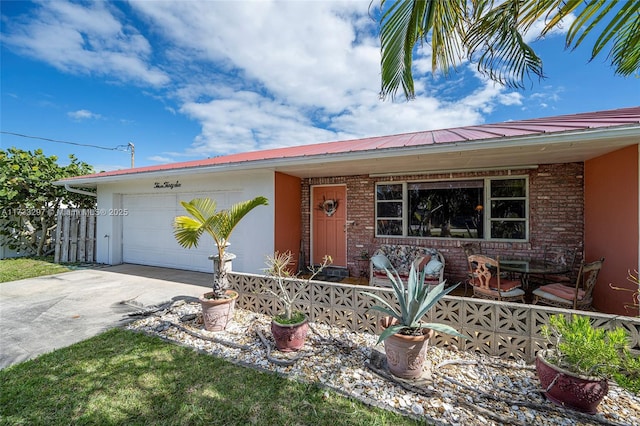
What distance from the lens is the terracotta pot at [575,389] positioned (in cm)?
207

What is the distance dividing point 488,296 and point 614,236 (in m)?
2.06

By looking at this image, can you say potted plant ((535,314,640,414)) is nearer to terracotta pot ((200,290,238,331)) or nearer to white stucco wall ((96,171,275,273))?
terracotta pot ((200,290,238,331))

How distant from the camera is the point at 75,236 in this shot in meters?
8.52

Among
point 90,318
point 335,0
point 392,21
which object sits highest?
point 335,0

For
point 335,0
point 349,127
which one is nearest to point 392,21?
point 335,0

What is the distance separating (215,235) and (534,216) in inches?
242

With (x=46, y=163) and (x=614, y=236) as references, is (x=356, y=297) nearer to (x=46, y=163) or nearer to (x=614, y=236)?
(x=614, y=236)

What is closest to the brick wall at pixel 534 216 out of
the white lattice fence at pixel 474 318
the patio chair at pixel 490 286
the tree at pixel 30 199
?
the patio chair at pixel 490 286

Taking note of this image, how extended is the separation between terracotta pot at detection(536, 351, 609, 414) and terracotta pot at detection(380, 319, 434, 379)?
3.29ft

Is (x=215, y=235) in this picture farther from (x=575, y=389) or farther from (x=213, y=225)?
(x=575, y=389)

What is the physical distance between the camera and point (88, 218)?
8.58 meters

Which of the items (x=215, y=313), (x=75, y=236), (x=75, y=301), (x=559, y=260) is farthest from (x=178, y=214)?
(x=559, y=260)

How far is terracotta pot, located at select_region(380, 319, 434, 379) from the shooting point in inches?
98.6

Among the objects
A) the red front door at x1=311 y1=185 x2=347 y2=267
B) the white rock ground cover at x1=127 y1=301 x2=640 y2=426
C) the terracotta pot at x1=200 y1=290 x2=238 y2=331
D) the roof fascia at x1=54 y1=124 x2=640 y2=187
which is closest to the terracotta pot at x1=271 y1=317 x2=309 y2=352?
the white rock ground cover at x1=127 y1=301 x2=640 y2=426
